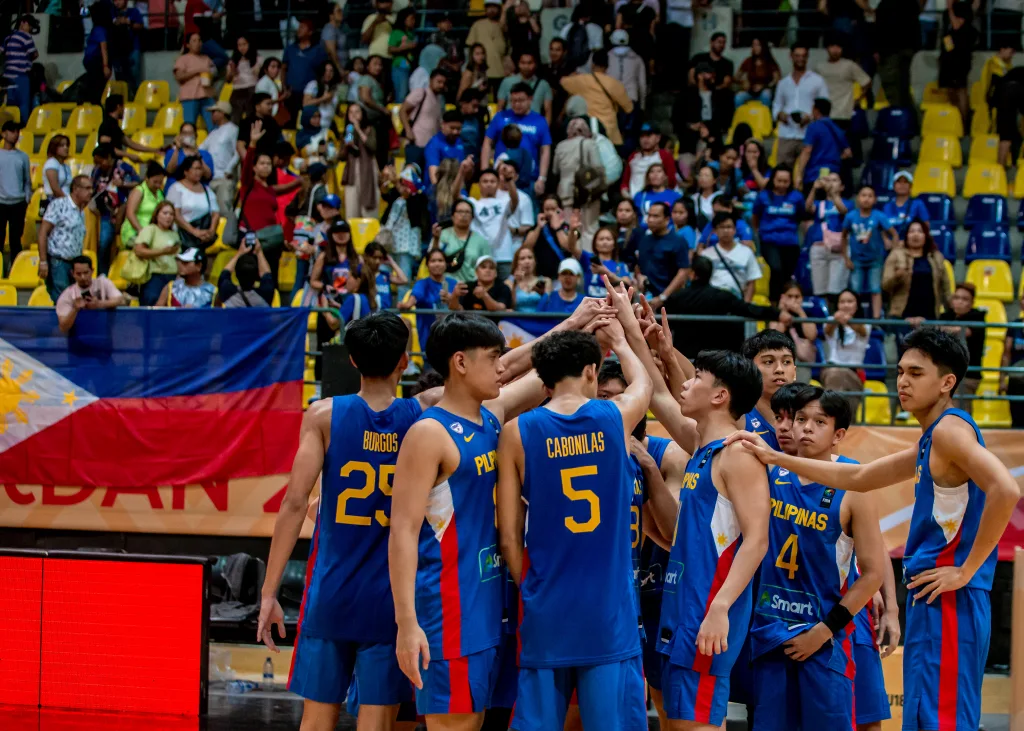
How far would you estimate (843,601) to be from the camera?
17.8 feet

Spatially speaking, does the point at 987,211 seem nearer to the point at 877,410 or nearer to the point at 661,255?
the point at 877,410

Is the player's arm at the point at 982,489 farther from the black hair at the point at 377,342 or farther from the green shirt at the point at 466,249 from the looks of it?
the green shirt at the point at 466,249

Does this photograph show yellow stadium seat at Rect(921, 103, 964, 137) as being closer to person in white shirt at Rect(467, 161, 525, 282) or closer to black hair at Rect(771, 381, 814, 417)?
person in white shirt at Rect(467, 161, 525, 282)

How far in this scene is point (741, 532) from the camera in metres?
5.11

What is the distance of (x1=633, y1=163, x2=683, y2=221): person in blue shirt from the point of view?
13.5m

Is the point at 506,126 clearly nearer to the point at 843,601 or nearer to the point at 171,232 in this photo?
the point at 171,232

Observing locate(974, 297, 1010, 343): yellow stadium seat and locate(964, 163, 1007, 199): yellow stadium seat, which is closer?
locate(974, 297, 1010, 343): yellow stadium seat

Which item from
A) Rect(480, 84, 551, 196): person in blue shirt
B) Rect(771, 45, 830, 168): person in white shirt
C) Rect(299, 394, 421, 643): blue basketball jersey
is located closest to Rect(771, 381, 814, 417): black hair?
Rect(299, 394, 421, 643): blue basketball jersey

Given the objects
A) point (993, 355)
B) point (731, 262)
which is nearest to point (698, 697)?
point (731, 262)

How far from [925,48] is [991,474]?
45.5ft

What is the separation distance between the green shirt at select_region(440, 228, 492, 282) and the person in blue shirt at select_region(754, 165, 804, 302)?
10.5 feet

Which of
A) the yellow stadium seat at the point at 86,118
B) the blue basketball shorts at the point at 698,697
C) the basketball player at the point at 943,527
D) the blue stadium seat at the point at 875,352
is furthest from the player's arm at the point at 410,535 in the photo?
the yellow stadium seat at the point at 86,118

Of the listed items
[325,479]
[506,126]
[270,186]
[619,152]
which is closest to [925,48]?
[619,152]

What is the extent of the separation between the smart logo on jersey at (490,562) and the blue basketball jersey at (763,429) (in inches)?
60.6
